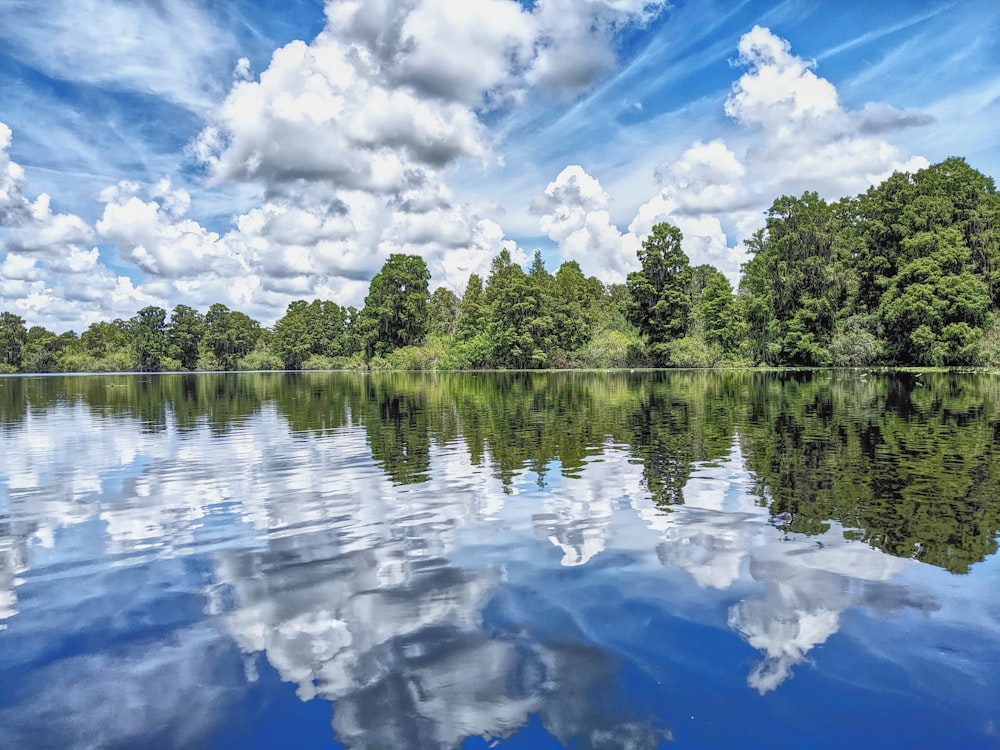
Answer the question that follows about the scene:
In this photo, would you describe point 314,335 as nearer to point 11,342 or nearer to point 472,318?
point 472,318

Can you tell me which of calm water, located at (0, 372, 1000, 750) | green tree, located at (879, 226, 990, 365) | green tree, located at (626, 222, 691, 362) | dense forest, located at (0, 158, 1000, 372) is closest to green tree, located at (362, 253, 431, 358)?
dense forest, located at (0, 158, 1000, 372)

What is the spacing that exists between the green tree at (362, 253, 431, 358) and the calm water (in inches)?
4303

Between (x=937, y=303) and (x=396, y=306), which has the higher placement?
(x=396, y=306)

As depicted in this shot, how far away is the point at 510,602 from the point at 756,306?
294ft

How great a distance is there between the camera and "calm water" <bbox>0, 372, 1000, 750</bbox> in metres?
5.12

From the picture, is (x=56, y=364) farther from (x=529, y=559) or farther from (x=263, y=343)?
(x=529, y=559)

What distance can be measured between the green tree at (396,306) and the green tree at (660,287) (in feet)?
152

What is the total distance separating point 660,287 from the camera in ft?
326

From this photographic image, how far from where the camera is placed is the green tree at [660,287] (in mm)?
97125

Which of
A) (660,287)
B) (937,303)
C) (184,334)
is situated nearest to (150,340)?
(184,334)

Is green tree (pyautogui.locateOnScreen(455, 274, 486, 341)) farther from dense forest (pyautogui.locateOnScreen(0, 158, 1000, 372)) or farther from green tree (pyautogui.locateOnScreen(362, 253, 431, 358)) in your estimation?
green tree (pyautogui.locateOnScreen(362, 253, 431, 358))

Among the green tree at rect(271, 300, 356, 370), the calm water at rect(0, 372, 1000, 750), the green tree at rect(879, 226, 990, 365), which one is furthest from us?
the green tree at rect(271, 300, 356, 370)

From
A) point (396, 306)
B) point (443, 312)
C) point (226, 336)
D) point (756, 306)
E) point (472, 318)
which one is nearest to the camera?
point (756, 306)

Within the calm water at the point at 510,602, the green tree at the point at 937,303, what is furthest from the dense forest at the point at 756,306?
the calm water at the point at 510,602
